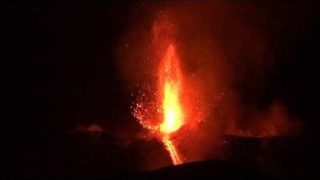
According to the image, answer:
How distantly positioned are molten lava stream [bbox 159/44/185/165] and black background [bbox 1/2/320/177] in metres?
2.13

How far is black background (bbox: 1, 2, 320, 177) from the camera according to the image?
30172 mm

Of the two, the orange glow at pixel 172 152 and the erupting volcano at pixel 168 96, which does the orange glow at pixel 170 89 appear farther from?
the orange glow at pixel 172 152

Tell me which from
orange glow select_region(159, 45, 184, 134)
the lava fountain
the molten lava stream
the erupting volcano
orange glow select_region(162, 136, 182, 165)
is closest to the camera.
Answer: orange glow select_region(162, 136, 182, 165)

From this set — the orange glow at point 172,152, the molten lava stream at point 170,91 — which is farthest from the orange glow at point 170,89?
the orange glow at point 172,152

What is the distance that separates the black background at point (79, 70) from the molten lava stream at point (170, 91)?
2128 mm

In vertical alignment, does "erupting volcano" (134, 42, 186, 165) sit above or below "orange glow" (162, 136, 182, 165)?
above

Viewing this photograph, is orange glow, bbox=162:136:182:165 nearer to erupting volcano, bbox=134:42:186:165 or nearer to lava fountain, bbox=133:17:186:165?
lava fountain, bbox=133:17:186:165

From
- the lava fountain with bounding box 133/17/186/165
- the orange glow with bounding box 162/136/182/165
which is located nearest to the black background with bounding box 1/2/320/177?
the lava fountain with bounding box 133/17/186/165

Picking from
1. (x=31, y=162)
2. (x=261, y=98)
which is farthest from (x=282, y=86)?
(x=31, y=162)

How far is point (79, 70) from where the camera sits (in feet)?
105

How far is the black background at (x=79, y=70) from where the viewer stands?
30.2 metres

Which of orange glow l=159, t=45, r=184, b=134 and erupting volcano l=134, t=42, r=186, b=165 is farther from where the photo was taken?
erupting volcano l=134, t=42, r=186, b=165

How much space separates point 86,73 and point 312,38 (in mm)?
12890

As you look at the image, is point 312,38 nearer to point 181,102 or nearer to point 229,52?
point 229,52
